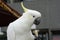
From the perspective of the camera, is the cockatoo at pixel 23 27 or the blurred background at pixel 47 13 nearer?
the cockatoo at pixel 23 27

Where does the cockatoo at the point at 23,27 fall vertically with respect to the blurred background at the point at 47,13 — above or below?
below

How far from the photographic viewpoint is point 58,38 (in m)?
9.02

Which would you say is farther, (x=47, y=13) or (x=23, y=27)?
(x=47, y=13)

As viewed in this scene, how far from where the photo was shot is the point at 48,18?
9.04 meters

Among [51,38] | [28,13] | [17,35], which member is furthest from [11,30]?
[51,38]

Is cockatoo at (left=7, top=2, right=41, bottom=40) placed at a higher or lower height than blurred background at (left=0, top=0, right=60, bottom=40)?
lower

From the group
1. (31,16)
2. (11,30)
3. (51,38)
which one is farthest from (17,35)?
(51,38)

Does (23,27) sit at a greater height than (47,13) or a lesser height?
lesser

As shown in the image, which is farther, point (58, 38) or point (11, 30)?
point (58, 38)

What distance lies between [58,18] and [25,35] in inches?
243

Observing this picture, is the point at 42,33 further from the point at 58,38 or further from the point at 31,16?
the point at 31,16

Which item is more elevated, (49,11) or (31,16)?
(49,11)

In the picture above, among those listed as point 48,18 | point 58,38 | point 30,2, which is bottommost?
point 58,38

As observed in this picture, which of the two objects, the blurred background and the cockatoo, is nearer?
the cockatoo
